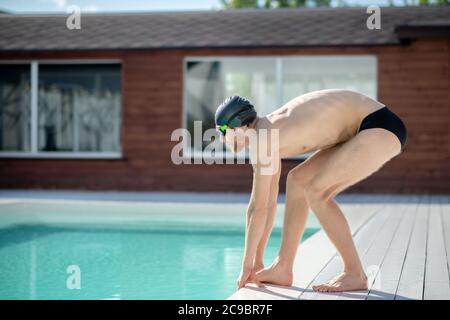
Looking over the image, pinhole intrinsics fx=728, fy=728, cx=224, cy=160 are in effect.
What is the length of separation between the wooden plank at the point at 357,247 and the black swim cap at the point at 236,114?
35.3 inches

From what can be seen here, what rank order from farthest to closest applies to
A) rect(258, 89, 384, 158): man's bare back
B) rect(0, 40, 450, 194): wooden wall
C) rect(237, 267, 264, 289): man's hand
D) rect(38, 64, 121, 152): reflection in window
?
rect(38, 64, 121, 152): reflection in window → rect(0, 40, 450, 194): wooden wall → rect(237, 267, 264, 289): man's hand → rect(258, 89, 384, 158): man's bare back

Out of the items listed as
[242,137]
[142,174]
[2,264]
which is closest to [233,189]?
[142,174]

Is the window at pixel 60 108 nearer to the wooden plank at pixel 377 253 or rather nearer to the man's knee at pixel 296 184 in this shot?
the wooden plank at pixel 377 253

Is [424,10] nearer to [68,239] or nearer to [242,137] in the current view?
[68,239]

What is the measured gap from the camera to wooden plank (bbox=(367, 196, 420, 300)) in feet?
11.5

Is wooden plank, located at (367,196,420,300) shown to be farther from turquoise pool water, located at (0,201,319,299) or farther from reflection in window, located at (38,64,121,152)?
reflection in window, located at (38,64,121,152)

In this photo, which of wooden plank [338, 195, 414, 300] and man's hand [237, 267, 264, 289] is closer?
wooden plank [338, 195, 414, 300]

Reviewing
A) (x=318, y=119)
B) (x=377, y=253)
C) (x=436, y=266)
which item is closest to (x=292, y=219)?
(x=318, y=119)

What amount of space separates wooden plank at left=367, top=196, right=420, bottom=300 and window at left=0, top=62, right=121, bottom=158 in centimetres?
755

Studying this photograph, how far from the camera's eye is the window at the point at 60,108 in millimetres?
12922
